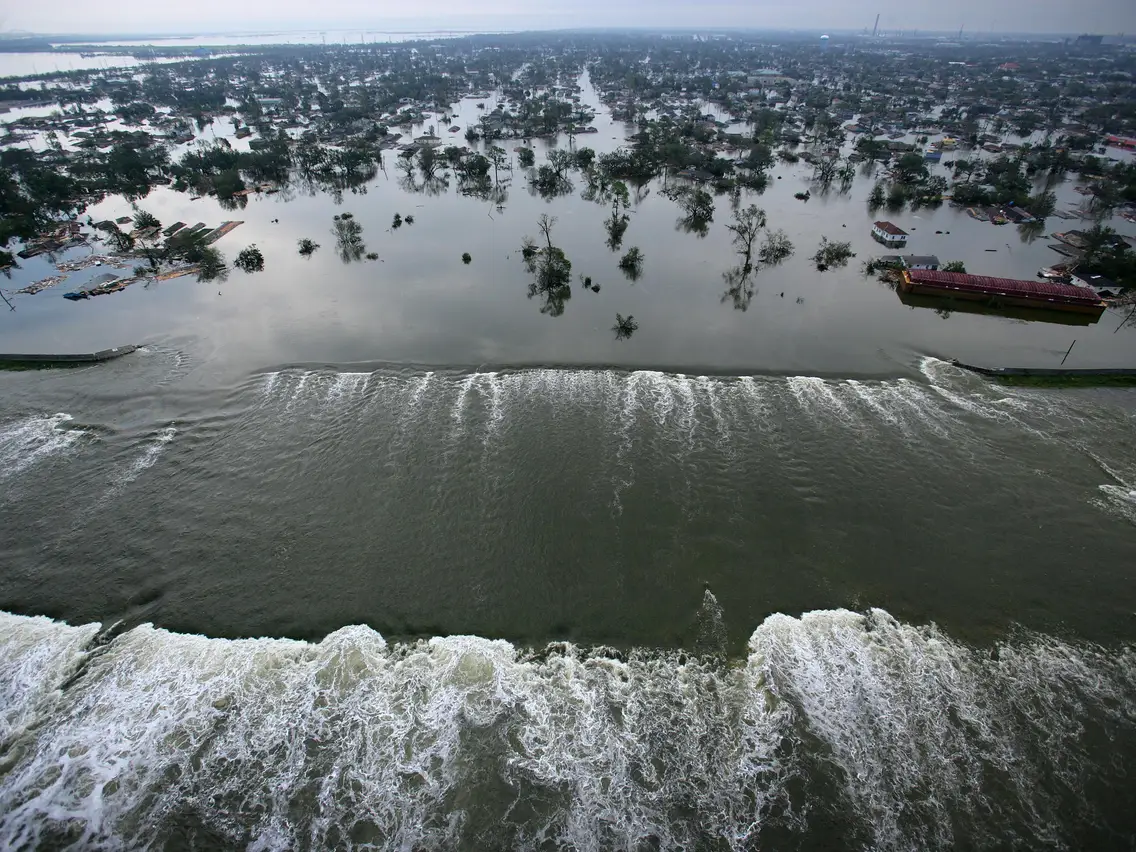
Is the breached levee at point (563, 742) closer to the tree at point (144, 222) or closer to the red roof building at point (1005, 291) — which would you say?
the red roof building at point (1005, 291)

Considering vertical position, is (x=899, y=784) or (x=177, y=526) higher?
(x=177, y=526)

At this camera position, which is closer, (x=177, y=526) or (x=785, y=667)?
(x=785, y=667)

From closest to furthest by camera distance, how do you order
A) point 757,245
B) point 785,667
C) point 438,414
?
1. point 785,667
2. point 438,414
3. point 757,245

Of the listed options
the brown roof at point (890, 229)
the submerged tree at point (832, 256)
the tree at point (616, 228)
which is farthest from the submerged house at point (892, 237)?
the tree at point (616, 228)

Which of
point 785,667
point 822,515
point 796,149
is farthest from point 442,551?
point 796,149

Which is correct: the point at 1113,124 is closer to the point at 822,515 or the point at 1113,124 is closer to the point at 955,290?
the point at 955,290

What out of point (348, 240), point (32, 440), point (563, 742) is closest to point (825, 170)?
point (348, 240)

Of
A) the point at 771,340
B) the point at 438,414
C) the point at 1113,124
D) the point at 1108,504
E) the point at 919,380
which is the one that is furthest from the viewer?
the point at 1113,124

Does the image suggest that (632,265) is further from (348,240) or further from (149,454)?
(149,454)
